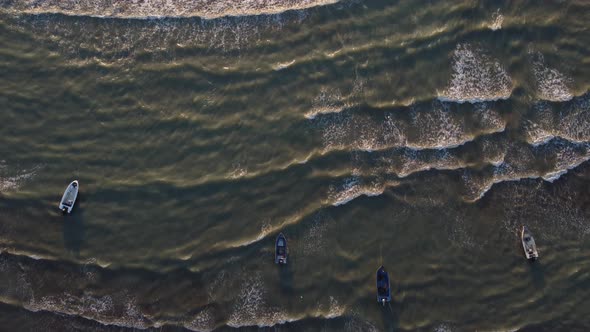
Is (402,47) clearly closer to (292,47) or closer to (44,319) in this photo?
(292,47)

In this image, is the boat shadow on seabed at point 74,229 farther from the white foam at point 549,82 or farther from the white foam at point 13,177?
the white foam at point 549,82

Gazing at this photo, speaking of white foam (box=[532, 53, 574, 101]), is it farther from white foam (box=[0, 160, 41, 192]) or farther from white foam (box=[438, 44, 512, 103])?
white foam (box=[0, 160, 41, 192])

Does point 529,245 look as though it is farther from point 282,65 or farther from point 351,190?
point 282,65

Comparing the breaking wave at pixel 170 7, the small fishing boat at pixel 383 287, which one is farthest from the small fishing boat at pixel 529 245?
the breaking wave at pixel 170 7

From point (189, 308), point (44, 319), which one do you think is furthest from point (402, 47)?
point (44, 319)

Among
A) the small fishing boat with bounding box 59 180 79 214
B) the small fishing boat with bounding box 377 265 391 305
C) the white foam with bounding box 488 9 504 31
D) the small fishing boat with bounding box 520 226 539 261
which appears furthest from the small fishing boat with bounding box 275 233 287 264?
the white foam with bounding box 488 9 504 31
